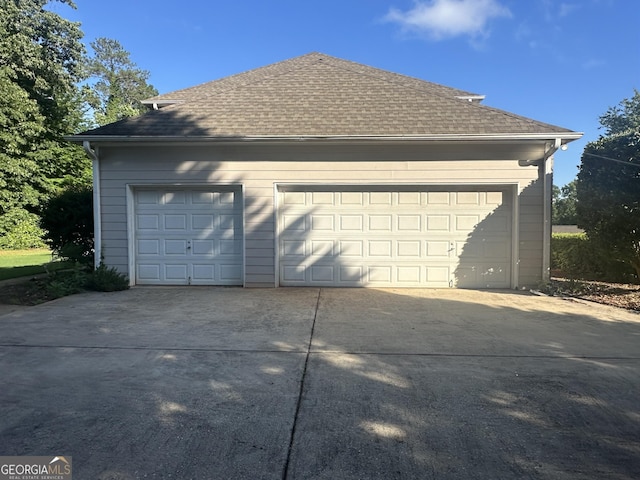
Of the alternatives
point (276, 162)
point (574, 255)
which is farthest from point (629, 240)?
point (276, 162)

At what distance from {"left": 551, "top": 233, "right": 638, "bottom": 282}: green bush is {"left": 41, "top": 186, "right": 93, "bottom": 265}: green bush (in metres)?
11.8

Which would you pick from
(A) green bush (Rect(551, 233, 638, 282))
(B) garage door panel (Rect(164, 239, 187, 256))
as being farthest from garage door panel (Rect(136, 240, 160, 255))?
(A) green bush (Rect(551, 233, 638, 282))

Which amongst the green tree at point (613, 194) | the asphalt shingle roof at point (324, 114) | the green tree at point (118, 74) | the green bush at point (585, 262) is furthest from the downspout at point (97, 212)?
the green tree at point (118, 74)

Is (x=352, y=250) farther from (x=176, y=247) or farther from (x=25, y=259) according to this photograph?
(x=25, y=259)

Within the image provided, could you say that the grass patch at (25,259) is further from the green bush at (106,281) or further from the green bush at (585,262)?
the green bush at (585,262)

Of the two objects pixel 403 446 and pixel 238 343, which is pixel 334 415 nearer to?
pixel 403 446

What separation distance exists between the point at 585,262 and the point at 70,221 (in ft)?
43.4

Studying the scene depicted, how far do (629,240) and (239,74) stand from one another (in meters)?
11.1

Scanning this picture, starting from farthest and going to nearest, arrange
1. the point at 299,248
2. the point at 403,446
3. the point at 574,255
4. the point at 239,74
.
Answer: the point at 239,74 < the point at 574,255 < the point at 299,248 < the point at 403,446

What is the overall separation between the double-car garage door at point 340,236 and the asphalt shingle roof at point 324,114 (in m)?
1.25

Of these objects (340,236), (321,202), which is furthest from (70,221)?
(340,236)

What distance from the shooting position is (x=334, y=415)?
3.05 meters

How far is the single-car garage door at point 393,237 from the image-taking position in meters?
8.95

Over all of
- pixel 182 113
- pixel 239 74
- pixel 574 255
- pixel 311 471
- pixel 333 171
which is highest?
pixel 239 74
